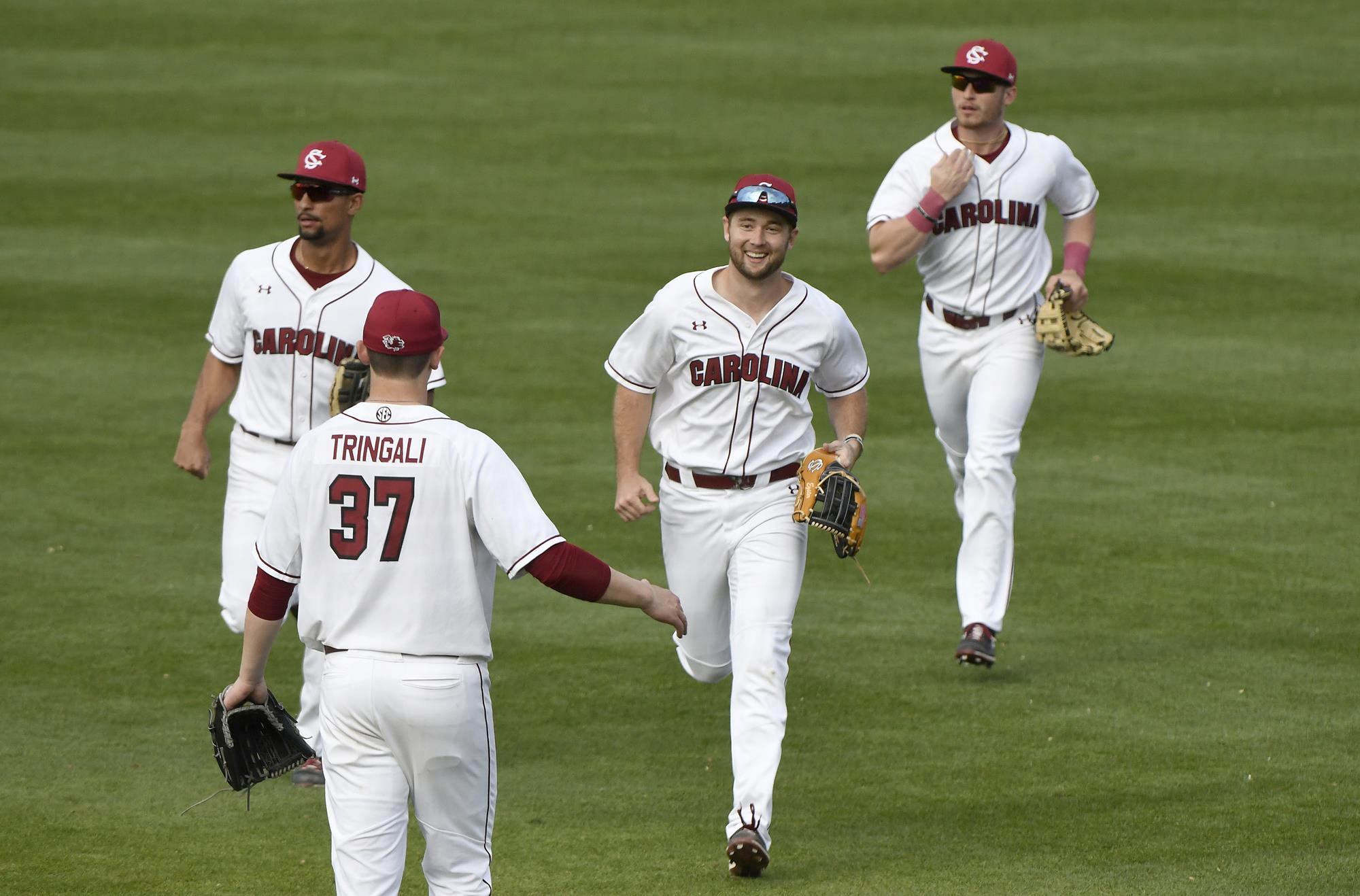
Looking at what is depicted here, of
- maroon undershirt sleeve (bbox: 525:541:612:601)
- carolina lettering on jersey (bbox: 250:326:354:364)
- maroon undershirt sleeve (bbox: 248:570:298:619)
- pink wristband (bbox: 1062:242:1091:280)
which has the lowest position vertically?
maroon undershirt sleeve (bbox: 248:570:298:619)

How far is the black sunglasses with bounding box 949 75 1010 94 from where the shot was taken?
27.5 feet

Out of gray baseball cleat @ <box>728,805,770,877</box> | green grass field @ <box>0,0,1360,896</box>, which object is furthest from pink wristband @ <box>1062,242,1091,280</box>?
gray baseball cleat @ <box>728,805,770,877</box>

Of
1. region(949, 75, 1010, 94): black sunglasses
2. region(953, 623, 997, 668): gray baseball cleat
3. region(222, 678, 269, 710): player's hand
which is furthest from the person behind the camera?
region(949, 75, 1010, 94): black sunglasses

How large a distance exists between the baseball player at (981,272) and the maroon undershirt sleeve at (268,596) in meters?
3.92

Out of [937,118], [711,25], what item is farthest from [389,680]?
[711,25]

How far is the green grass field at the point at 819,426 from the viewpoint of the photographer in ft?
21.5

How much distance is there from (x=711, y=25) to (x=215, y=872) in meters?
19.3

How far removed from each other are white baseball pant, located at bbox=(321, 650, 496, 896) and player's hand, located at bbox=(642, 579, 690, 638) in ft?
1.50

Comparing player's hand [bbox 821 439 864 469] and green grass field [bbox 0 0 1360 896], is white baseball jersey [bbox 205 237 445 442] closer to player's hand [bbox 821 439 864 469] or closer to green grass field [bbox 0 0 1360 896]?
green grass field [bbox 0 0 1360 896]

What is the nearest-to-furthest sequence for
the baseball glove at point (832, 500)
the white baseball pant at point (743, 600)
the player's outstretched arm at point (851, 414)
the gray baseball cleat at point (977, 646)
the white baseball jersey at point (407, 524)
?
the white baseball jersey at point (407, 524) → the white baseball pant at point (743, 600) → the baseball glove at point (832, 500) → the player's outstretched arm at point (851, 414) → the gray baseball cleat at point (977, 646)

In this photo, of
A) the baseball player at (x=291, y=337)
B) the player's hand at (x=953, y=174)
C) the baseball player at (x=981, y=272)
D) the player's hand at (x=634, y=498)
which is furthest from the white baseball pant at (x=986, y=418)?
the baseball player at (x=291, y=337)

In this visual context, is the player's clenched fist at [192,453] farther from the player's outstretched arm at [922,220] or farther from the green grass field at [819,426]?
the player's outstretched arm at [922,220]

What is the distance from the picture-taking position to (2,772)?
273 inches

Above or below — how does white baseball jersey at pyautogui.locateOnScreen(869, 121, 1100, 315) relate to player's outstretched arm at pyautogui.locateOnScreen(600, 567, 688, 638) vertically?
above
